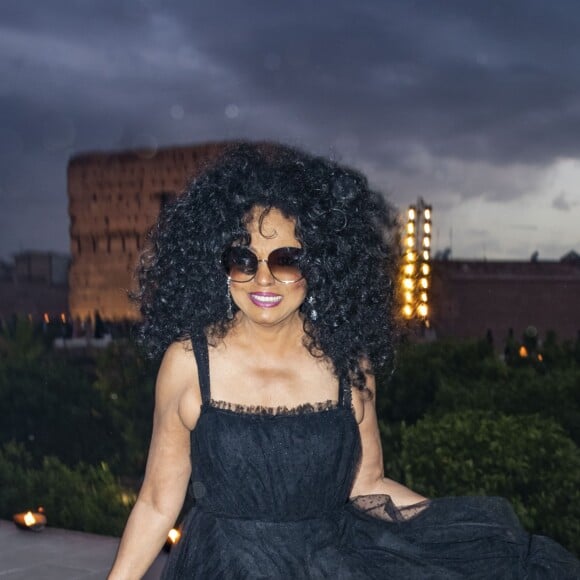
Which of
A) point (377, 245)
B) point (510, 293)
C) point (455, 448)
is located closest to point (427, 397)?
point (455, 448)

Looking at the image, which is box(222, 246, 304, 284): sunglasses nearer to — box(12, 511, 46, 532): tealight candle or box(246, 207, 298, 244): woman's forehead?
box(246, 207, 298, 244): woman's forehead

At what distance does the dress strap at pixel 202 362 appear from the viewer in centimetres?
217

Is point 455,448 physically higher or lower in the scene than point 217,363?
lower

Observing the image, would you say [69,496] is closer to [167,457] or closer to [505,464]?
[505,464]

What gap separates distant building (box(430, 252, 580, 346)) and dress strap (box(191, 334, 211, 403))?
111 feet

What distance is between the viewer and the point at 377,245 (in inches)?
92.6

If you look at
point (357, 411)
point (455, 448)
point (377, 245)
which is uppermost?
point (377, 245)

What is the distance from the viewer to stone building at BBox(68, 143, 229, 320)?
3900 centimetres

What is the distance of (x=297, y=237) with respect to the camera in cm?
219

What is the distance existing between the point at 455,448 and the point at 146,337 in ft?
12.7

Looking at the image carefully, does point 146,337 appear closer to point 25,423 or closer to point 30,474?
→ point 30,474

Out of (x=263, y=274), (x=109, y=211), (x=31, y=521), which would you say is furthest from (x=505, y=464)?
(x=109, y=211)

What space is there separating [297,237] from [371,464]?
0.59 meters

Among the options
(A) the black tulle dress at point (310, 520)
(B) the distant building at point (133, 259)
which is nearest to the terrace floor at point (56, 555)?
(A) the black tulle dress at point (310, 520)
